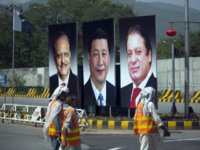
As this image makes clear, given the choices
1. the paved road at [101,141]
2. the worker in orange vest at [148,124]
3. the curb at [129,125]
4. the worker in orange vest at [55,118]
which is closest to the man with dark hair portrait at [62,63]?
the curb at [129,125]

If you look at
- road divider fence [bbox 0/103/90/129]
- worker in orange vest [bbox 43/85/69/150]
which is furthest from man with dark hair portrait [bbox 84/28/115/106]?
worker in orange vest [bbox 43/85/69/150]

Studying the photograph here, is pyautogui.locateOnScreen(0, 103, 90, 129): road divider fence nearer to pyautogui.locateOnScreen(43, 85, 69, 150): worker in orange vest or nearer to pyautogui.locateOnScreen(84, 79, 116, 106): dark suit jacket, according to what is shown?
pyautogui.locateOnScreen(84, 79, 116, 106): dark suit jacket

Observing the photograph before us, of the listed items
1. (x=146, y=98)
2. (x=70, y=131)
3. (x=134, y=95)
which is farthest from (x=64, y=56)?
(x=70, y=131)

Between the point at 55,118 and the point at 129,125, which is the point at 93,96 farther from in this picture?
the point at 55,118

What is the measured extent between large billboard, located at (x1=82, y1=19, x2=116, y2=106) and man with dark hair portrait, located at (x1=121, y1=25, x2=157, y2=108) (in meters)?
0.71

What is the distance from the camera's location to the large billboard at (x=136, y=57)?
41.4ft

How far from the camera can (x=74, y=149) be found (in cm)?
496

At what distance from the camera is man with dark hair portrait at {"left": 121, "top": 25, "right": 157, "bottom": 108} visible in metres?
12.7

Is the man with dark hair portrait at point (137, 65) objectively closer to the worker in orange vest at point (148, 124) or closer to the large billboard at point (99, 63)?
the large billboard at point (99, 63)

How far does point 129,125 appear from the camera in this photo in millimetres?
12602

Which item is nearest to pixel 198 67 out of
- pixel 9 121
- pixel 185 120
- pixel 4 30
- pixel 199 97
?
pixel 199 97

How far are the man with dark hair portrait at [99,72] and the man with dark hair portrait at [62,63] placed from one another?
0.92m

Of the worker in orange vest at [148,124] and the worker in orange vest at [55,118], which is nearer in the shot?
the worker in orange vest at [55,118]

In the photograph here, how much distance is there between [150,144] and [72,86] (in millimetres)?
9448
